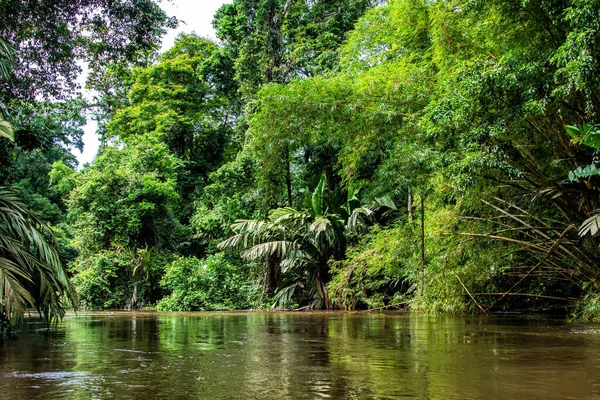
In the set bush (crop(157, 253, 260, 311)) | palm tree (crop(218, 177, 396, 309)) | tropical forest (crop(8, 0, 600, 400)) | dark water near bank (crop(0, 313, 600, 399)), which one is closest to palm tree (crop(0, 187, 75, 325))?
tropical forest (crop(8, 0, 600, 400))

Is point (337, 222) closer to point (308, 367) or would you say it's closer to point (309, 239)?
point (309, 239)

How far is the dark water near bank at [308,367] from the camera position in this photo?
8.32 ft

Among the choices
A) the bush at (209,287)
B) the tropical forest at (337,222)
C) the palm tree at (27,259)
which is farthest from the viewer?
the bush at (209,287)

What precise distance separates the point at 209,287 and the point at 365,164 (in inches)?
285

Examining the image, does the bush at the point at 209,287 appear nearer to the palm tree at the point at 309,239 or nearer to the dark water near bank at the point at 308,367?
the palm tree at the point at 309,239

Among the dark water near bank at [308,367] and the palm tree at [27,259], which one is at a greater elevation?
the palm tree at [27,259]

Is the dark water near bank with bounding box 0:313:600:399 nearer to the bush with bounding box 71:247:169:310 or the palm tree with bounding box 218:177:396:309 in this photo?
the palm tree with bounding box 218:177:396:309

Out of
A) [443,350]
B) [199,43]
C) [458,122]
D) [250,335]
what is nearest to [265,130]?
[458,122]

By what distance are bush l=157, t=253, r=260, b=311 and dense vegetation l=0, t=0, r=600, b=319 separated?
0.22 feet

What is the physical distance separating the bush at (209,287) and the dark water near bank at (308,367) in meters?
11.5

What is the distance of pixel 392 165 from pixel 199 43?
837 inches

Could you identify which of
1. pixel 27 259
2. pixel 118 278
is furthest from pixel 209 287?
pixel 27 259

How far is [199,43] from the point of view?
95.0 ft

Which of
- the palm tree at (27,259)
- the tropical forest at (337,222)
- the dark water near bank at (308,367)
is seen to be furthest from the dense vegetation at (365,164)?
the dark water near bank at (308,367)
